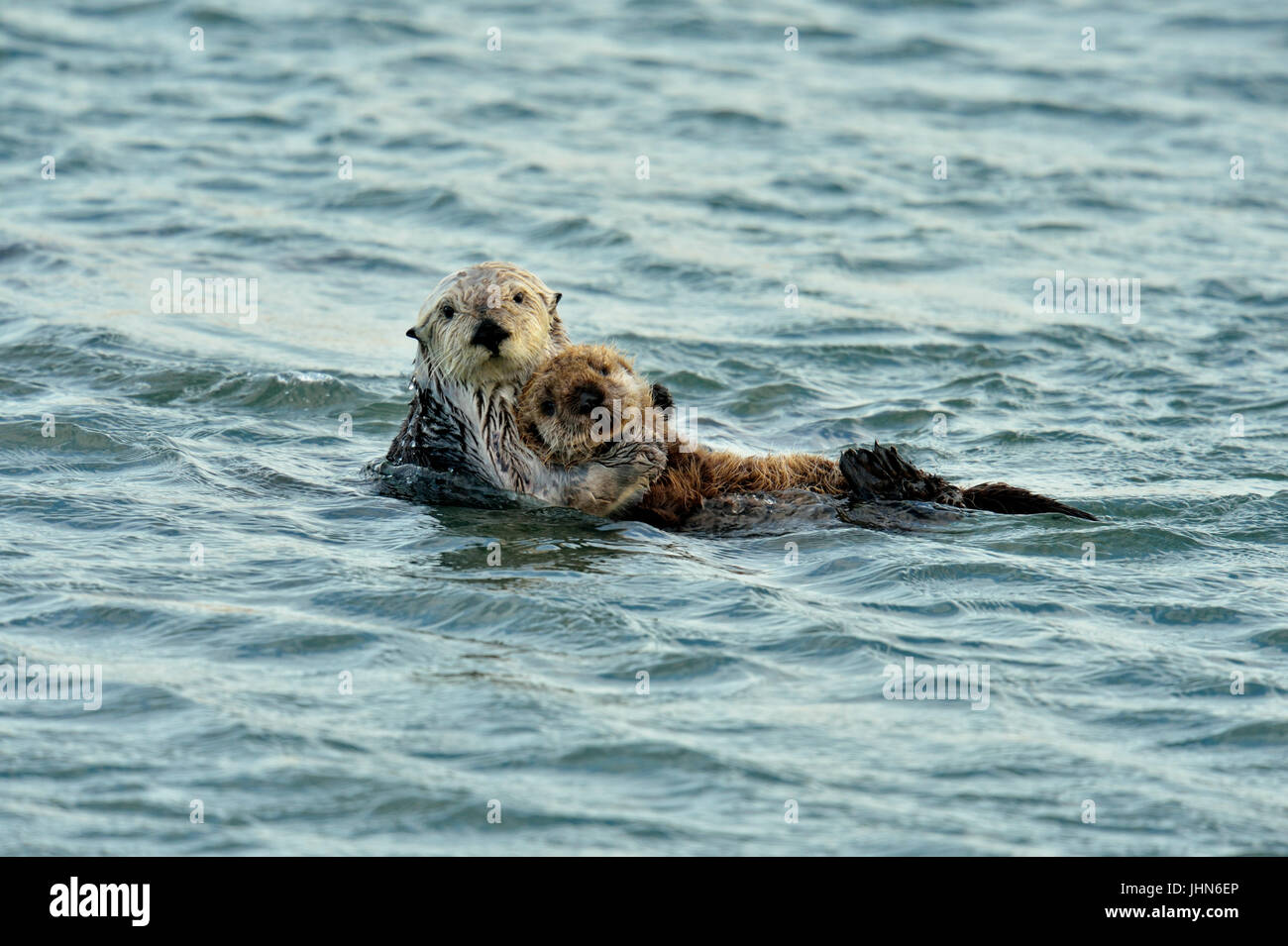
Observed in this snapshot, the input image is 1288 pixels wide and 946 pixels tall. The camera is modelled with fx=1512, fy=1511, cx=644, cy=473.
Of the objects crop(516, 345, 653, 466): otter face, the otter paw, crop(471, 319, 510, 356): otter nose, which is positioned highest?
crop(471, 319, 510, 356): otter nose

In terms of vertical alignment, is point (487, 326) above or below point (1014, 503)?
above

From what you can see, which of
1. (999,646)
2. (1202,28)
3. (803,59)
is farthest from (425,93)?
(999,646)

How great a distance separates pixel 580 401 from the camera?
630 cm

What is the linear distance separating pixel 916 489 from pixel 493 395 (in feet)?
6.22

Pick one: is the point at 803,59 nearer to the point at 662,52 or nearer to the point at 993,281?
the point at 662,52

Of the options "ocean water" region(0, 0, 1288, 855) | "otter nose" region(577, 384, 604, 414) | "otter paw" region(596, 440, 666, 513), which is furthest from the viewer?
"otter paw" region(596, 440, 666, 513)

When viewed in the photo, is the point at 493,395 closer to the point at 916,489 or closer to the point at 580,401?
the point at 580,401

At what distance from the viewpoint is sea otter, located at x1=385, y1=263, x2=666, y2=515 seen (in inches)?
253

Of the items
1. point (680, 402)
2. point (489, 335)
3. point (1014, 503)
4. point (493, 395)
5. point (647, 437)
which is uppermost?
point (489, 335)

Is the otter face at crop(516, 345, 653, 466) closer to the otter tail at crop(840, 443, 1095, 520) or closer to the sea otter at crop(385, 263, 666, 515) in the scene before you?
the sea otter at crop(385, 263, 666, 515)

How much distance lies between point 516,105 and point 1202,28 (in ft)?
26.2

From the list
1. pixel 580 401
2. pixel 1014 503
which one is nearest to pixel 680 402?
pixel 580 401

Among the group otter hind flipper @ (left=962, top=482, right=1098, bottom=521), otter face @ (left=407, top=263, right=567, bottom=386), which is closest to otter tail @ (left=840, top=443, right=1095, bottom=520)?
otter hind flipper @ (left=962, top=482, right=1098, bottom=521)

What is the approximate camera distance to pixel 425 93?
1505 centimetres
